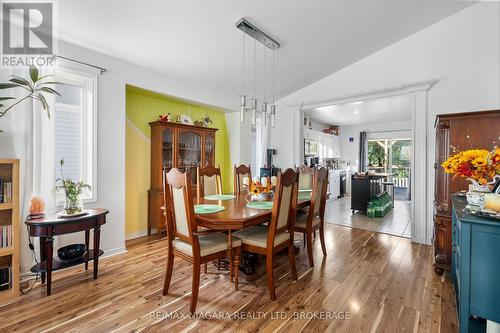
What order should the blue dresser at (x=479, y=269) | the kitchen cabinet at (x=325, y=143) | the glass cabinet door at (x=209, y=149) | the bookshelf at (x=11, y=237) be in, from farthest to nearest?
the kitchen cabinet at (x=325, y=143)
the glass cabinet door at (x=209, y=149)
the bookshelf at (x=11, y=237)
the blue dresser at (x=479, y=269)

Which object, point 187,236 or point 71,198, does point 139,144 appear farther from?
point 187,236

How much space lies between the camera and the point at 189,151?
3.98 metres

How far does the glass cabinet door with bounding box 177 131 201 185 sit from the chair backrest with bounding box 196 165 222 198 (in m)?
0.64

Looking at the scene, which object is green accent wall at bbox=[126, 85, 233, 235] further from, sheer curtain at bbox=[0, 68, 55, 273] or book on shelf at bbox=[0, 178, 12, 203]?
book on shelf at bbox=[0, 178, 12, 203]

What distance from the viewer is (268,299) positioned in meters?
2.02

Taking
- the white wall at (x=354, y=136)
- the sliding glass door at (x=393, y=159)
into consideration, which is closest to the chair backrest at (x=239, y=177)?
the white wall at (x=354, y=136)

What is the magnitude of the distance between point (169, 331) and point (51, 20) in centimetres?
290

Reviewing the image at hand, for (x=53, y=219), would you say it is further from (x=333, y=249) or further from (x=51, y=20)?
(x=333, y=249)

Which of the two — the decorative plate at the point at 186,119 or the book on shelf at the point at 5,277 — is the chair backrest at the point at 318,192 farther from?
the book on shelf at the point at 5,277

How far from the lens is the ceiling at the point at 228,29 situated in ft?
7.33

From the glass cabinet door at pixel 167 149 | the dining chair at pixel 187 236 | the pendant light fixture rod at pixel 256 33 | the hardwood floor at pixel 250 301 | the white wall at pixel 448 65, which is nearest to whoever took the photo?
the hardwood floor at pixel 250 301

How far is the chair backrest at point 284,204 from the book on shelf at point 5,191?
2251 millimetres

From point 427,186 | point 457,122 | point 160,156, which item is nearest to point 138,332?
point 160,156

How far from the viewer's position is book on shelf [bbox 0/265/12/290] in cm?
197
